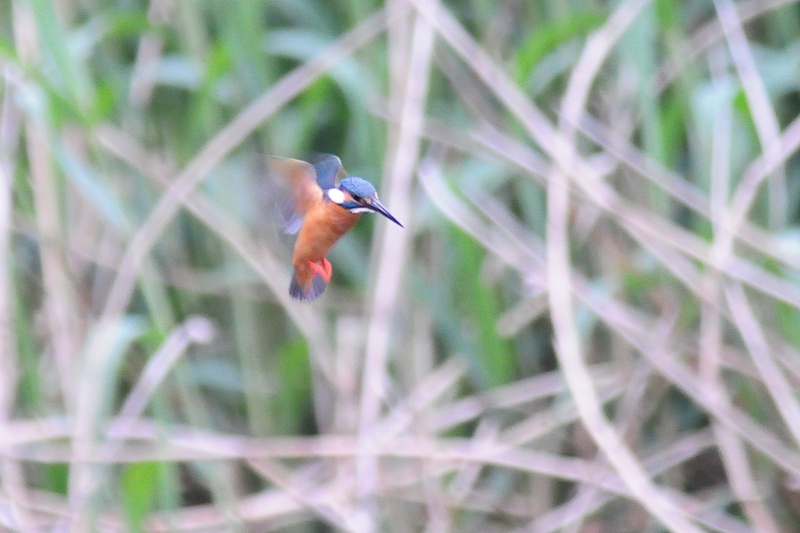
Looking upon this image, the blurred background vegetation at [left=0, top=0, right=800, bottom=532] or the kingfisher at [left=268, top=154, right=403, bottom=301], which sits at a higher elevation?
the blurred background vegetation at [left=0, top=0, right=800, bottom=532]

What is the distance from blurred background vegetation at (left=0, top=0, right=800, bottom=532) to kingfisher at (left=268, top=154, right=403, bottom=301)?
37 centimetres

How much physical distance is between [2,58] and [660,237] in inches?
27.7

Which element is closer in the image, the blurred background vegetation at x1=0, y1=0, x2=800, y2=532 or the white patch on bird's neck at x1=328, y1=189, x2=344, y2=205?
the white patch on bird's neck at x1=328, y1=189, x2=344, y2=205

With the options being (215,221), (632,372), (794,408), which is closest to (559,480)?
(632,372)

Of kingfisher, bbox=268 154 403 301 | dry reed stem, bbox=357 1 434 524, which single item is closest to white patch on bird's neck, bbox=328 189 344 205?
kingfisher, bbox=268 154 403 301

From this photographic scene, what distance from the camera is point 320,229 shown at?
60cm

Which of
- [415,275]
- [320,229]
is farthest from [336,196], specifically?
[415,275]

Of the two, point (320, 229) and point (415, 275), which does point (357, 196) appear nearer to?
point (320, 229)

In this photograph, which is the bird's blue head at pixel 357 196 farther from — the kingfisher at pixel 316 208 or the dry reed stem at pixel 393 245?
the dry reed stem at pixel 393 245

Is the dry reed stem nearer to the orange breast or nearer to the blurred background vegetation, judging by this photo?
the blurred background vegetation

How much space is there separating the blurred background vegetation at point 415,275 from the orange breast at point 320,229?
0.38 m

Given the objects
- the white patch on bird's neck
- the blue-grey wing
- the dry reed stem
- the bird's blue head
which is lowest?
the bird's blue head

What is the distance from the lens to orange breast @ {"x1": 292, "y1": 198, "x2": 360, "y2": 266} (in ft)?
1.90

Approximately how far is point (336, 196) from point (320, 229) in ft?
0.07
